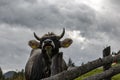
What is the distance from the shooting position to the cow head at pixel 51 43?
1016 centimetres

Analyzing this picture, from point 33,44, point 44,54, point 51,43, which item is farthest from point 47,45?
point 33,44

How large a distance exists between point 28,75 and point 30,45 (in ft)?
3.56

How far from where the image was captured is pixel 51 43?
10211 millimetres

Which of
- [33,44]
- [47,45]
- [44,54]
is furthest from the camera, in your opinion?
[33,44]

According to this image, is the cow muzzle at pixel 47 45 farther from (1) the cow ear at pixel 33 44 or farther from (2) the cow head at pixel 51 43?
(1) the cow ear at pixel 33 44

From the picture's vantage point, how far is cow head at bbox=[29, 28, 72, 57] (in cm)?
1016

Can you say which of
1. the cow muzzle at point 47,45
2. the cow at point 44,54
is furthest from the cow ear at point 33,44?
the cow muzzle at point 47,45

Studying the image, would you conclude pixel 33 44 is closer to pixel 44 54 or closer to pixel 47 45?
pixel 44 54

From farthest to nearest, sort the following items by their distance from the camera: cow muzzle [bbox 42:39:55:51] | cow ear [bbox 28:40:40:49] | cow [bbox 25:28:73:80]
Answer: cow ear [bbox 28:40:40:49], cow [bbox 25:28:73:80], cow muzzle [bbox 42:39:55:51]

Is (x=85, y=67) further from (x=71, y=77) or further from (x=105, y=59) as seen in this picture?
(x=105, y=59)

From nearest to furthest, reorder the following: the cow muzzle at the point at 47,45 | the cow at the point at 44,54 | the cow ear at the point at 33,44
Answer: the cow muzzle at the point at 47,45 → the cow at the point at 44,54 → the cow ear at the point at 33,44

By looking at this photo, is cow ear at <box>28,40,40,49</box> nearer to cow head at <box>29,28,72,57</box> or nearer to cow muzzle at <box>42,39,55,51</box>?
cow head at <box>29,28,72,57</box>

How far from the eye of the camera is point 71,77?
790 cm

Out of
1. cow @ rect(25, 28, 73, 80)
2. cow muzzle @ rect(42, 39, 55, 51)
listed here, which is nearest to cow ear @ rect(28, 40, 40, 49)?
cow @ rect(25, 28, 73, 80)
